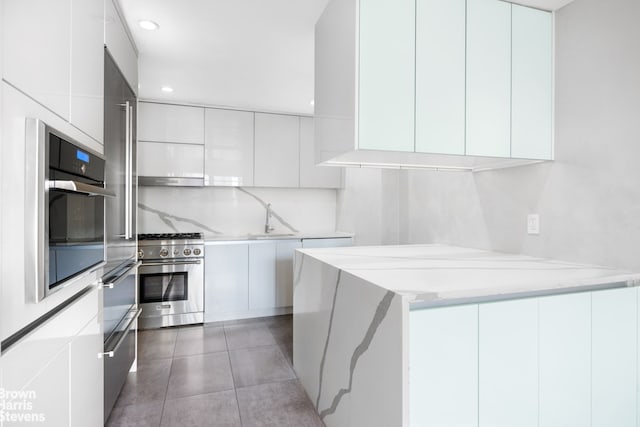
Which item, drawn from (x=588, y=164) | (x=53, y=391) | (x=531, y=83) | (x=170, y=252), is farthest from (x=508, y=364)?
(x=170, y=252)

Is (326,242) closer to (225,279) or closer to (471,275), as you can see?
(225,279)

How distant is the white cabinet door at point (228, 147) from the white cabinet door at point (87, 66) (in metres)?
2.23

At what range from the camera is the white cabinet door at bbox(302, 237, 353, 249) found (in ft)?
12.9

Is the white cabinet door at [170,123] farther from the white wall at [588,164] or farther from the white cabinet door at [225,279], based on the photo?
the white wall at [588,164]

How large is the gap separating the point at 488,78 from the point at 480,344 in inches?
53.1

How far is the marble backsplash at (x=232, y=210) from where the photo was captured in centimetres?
396

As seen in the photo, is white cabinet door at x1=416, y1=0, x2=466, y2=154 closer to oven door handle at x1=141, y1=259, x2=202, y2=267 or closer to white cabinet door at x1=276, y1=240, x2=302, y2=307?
white cabinet door at x1=276, y1=240, x2=302, y2=307

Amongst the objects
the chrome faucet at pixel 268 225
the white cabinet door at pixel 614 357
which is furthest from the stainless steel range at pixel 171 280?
the white cabinet door at pixel 614 357

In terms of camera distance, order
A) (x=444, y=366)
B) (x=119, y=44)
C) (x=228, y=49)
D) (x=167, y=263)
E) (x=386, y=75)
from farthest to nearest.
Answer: (x=167, y=263) → (x=228, y=49) → (x=119, y=44) → (x=386, y=75) → (x=444, y=366)

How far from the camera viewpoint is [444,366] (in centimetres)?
120

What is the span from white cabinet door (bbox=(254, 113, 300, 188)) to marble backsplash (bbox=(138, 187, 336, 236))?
290mm

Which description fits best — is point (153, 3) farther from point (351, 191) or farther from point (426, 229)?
point (351, 191)

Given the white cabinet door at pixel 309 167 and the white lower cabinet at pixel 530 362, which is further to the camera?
the white cabinet door at pixel 309 167

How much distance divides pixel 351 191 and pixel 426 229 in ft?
4.82
